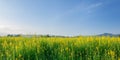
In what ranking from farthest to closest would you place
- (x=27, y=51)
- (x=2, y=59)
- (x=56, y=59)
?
(x=27, y=51), (x=56, y=59), (x=2, y=59)

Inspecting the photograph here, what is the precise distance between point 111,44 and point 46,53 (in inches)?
117

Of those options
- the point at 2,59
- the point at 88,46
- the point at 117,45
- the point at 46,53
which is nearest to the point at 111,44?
the point at 117,45

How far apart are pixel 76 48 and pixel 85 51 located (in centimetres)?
38

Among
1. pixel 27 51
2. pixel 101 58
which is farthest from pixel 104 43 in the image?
pixel 27 51

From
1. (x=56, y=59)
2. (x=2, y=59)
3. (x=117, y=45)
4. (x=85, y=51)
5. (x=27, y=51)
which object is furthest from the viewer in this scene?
(x=117, y=45)

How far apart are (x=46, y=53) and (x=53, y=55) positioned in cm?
60

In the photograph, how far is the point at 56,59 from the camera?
9.19 metres

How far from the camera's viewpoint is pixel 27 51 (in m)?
9.81

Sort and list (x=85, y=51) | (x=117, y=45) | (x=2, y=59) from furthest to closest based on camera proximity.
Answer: (x=117, y=45), (x=85, y=51), (x=2, y=59)

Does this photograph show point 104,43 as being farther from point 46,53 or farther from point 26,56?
point 26,56

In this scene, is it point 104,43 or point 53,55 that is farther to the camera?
point 104,43

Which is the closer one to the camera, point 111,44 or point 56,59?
point 56,59

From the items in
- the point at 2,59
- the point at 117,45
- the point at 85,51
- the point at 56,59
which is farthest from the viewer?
the point at 117,45

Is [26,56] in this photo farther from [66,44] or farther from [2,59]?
[66,44]
